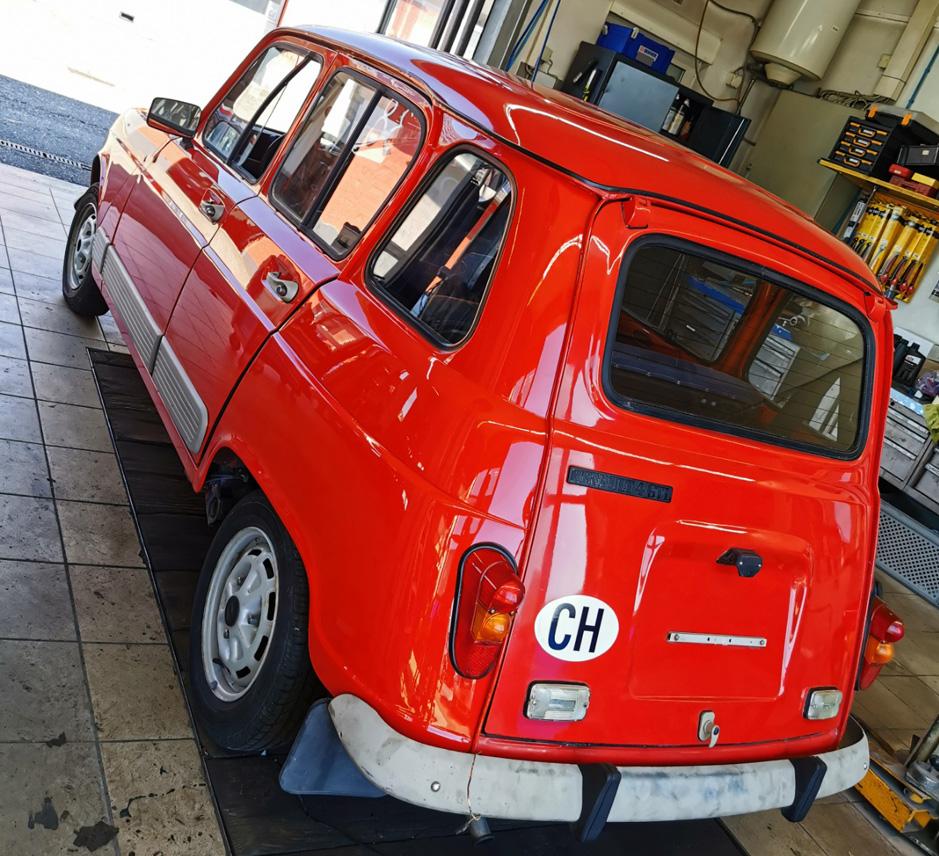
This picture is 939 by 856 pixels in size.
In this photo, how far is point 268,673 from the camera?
2498 mm

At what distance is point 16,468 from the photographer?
3.68m

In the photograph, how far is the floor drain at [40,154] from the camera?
26.8ft

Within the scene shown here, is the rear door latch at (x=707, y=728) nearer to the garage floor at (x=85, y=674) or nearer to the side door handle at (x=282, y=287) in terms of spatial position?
the garage floor at (x=85, y=674)

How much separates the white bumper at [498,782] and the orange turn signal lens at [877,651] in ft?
2.26

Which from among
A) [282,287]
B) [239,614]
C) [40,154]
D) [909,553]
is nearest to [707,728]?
[239,614]

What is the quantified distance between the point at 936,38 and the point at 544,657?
8.02 metres

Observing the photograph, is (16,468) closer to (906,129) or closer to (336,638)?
(336,638)

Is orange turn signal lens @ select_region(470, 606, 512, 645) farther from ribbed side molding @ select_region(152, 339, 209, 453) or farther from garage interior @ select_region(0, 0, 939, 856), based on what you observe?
ribbed side molding @ select_region(152, 339, 209, 453)

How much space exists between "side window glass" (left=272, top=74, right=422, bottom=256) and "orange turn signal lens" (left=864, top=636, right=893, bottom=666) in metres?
1.93

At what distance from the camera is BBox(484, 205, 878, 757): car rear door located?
2217mm

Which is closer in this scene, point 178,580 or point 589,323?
point 589,323

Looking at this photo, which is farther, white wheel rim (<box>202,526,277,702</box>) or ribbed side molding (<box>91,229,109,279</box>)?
ribbed side molding (<box>91,229,109,279</box>)

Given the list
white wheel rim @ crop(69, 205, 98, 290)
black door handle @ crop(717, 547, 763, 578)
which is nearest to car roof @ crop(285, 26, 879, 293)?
black door handle @ crop(717, 547, 763, 578)

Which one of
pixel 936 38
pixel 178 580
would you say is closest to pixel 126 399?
pixel 178 580
